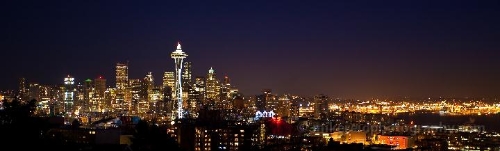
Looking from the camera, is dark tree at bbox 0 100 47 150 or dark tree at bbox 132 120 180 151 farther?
dark tree at bbox 132 120 180 151

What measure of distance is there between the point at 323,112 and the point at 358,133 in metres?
29.3

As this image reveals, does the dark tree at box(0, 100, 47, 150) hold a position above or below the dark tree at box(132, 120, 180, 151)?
above

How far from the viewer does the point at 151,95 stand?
189 ft

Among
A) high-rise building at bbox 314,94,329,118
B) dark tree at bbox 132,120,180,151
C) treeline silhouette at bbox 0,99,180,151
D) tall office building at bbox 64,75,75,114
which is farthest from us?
high-rise building at bbox 314,94,329,118

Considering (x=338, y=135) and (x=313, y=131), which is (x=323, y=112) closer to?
(x=313, y=131)

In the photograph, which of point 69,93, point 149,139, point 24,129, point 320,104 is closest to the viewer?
point 24,129

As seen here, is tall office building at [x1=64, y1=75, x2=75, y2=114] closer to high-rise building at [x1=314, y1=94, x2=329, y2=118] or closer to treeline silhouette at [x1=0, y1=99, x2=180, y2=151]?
high-rise building at [x1=314, y1=94, x2=329, y2=118]

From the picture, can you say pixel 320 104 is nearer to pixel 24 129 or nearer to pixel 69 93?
pixel 69 93

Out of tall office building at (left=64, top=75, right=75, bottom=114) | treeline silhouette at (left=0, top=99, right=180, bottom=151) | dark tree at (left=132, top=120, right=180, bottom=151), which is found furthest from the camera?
tall office building at (left=64, top=75, right=75, bottom=114)

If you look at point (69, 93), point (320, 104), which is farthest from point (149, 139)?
point (320, 104)

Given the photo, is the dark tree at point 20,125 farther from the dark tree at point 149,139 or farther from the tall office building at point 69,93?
the tall office building at point 69,93

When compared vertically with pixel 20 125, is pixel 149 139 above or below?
below

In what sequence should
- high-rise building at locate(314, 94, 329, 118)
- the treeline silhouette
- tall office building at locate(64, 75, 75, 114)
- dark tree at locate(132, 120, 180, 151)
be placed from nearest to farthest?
the treeline silhouette, dark tree at locate(132, 120, 180, 151), tall office building at locate(64, 75, 75, 114), high-rise building at locate(314, 94, 329, 118)

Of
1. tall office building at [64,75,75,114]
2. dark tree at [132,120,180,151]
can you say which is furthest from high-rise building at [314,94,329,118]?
dark tree at [132,120,180,151]
